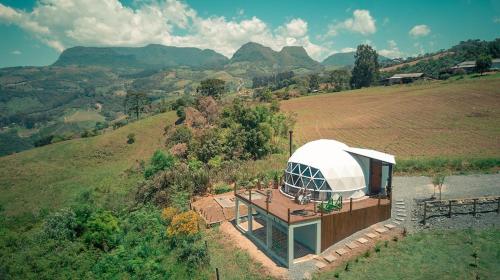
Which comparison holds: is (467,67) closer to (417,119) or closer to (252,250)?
Result: (417,119)

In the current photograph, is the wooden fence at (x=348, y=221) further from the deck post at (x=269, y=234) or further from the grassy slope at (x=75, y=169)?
the grassy slope at (x=75, y=169)

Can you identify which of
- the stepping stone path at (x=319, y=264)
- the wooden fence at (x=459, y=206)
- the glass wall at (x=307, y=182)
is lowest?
the stepping stone path at (x=319, y=264)

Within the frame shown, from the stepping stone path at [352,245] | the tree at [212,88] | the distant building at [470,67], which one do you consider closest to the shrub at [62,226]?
the stepping stone path at [352,245]

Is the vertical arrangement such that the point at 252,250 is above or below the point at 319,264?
below

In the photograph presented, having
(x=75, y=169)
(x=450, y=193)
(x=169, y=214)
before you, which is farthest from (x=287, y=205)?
(x=75, y=169)

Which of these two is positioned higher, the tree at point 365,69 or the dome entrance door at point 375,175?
the tree at point 365,69
